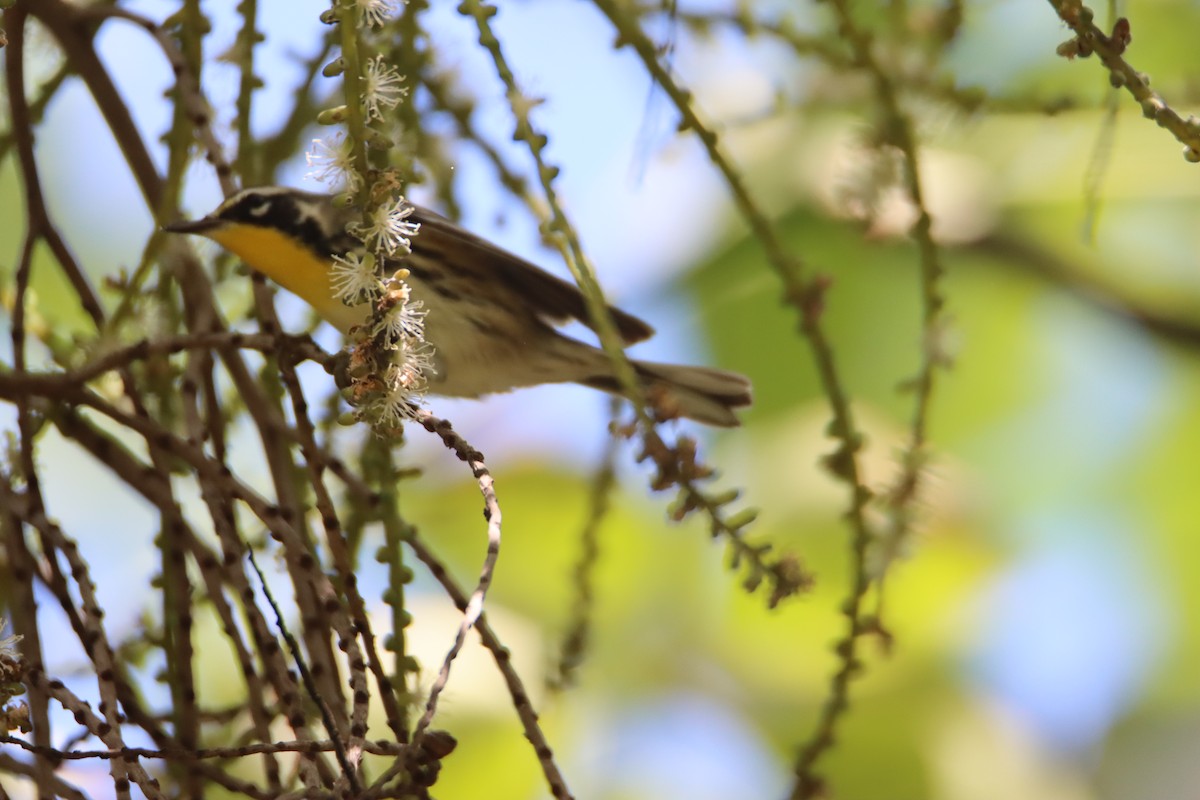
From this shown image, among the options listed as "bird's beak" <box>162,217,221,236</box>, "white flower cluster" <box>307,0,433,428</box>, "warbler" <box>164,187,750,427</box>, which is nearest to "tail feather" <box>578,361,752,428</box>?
"warbler" <box>164,187,750,427</box>

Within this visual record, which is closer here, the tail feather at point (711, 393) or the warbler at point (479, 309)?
the warbler at point (479, 309)

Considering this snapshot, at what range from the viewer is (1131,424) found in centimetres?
342

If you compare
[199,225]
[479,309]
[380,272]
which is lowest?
[380,272]

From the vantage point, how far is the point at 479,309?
8.35 ft

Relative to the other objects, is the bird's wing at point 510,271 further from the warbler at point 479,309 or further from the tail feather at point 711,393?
the tail feather at point 711,393

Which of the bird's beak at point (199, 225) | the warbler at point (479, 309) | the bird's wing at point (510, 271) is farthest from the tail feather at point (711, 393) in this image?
the bird's beak at point (199, 225)

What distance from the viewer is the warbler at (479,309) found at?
213cm

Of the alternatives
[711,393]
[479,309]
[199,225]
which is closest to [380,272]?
[199,225]

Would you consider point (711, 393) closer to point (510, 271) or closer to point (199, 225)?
point (510, 271)

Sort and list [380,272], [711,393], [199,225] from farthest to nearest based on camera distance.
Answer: [711,393], [199,225], [380,272]

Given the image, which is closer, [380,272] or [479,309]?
[380,272]

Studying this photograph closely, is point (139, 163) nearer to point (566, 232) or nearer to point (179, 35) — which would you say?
point (179, 35)

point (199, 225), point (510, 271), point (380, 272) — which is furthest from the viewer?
point (510, 271)

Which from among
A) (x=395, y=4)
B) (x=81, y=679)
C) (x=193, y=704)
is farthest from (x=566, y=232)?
(x=81, y=679)
